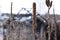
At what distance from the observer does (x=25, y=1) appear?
179 cm

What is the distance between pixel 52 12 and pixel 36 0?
0.21 metres

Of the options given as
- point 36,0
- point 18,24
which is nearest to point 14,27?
point 18,24

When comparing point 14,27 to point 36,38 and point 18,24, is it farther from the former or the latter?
point 36,38

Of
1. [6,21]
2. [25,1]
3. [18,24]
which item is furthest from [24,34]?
[25,1]

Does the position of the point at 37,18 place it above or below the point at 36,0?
below

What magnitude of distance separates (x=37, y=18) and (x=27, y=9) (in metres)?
0.15

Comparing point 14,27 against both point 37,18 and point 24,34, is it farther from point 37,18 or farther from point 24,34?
point 37,18

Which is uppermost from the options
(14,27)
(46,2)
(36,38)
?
(46,2)

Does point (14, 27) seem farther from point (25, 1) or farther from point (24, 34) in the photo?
point (25, 1)

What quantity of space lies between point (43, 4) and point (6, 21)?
1.41ft

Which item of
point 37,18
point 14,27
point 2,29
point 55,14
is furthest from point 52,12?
point 2,29

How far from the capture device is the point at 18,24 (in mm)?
1738

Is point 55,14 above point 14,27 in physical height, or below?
above

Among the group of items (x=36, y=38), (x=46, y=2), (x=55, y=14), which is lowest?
(x=36, y=38)
